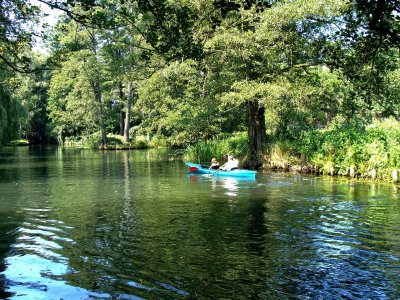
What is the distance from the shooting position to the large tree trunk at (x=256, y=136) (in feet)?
82.5

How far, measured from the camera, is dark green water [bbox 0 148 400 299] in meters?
6.56

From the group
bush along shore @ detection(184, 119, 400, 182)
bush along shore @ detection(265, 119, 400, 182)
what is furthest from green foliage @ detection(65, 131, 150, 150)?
bush along shore @ detection(265, 119, 400, 182)

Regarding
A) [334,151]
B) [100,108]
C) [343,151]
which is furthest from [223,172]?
[100,108]

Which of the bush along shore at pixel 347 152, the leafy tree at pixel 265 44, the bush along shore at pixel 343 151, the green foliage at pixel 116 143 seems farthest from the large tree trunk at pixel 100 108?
the bush along shore at pixel 347 152

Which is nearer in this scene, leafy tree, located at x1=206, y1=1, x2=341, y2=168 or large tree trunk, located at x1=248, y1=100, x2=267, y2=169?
leafy tree, located at x1=206, y1=1, x2=341, y2=168

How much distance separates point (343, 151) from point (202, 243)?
13.5m

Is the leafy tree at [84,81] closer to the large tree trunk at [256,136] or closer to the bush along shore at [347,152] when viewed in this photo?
the large tree trunk at [256,136]

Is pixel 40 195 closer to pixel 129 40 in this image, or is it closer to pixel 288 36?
pixel 288 36

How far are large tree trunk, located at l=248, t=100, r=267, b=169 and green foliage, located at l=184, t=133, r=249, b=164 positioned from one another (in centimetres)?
144

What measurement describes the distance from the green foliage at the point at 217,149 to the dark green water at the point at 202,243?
10336 mm

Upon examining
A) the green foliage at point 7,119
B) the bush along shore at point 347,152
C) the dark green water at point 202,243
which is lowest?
the dark green water at point 202,243

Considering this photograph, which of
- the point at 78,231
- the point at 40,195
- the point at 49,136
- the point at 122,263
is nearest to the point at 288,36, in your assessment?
the point at 40,195

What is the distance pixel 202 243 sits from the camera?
29.8 ft

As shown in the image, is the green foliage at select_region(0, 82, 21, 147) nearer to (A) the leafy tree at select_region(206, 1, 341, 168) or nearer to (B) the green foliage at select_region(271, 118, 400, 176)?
(A) the leafy tree at select_region(206, 1, 341, 168)
